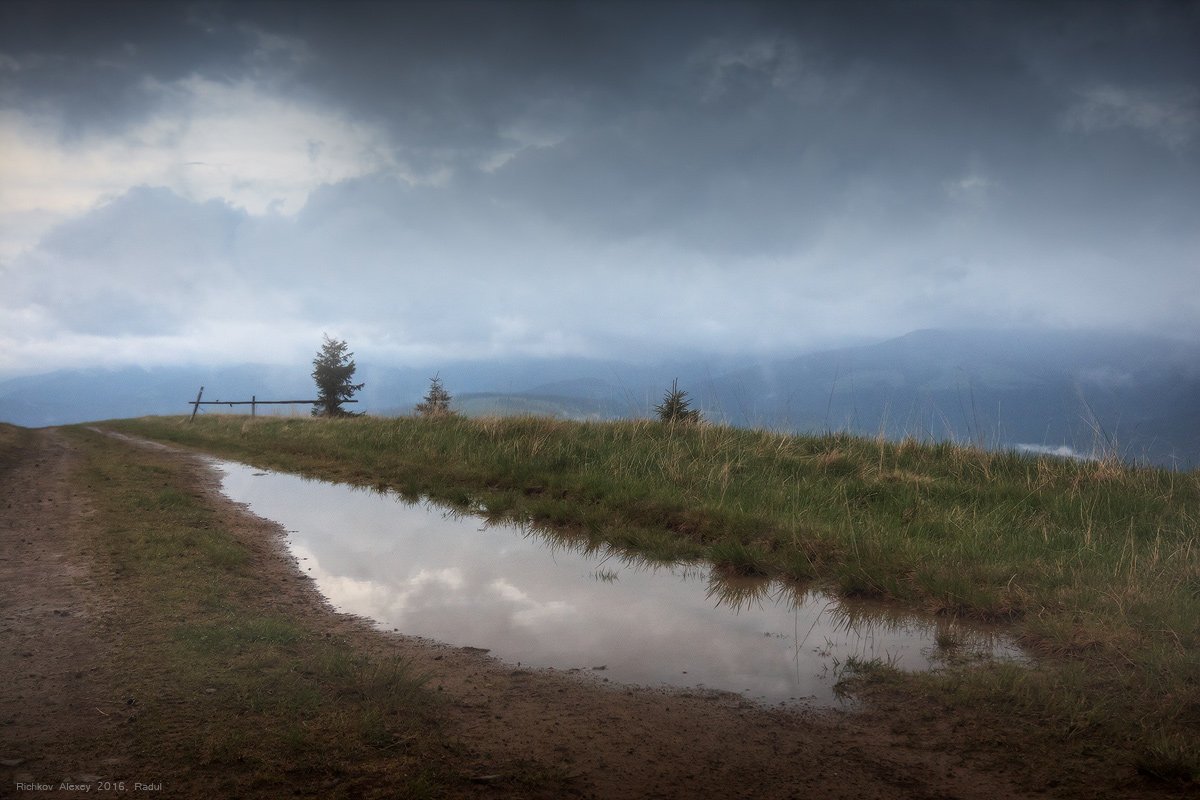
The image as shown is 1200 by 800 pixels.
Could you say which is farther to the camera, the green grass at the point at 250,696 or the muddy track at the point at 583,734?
the muddy track at the point at 583,734

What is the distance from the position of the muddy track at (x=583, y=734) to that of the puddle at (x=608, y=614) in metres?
0.33

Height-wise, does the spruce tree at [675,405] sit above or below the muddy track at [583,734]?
above

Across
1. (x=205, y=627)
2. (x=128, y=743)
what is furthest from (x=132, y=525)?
(x=128, y=743)

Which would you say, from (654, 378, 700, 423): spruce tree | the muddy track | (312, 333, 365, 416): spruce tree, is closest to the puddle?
the muddy track

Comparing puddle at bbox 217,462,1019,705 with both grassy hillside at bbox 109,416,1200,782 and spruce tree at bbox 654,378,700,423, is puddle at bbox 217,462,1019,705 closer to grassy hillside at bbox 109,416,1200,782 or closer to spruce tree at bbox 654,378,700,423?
grassy hillside at bbox 109,416,1200,782

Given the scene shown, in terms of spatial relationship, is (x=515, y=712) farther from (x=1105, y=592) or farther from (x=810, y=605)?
(x=1105, y=592)

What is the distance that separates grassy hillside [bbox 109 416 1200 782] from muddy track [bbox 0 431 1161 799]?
0.82m

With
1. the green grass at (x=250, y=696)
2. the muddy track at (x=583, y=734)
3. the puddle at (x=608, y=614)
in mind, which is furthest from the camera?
the puddle at (x=608, y=614)

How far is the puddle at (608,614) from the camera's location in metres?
4.68

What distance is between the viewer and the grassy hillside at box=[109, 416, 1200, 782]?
13.7ft

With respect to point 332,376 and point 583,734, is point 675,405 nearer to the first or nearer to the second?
point 583,734

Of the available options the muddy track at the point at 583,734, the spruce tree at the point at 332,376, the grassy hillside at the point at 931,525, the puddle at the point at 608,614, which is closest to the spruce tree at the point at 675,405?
the grassy hillside at the point at 931,525

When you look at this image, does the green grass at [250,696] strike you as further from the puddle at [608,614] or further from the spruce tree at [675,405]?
the spruce tree at [675,405]

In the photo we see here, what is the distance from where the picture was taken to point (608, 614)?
5.64 m
